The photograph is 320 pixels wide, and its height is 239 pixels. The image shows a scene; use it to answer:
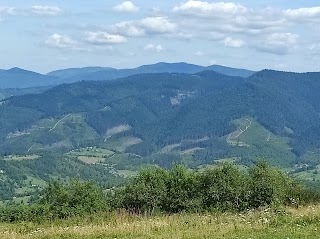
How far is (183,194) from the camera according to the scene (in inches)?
1233

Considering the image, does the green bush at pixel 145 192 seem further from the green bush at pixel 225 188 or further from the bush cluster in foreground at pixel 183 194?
the green bush at pixel 225 188

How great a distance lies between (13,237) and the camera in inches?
682

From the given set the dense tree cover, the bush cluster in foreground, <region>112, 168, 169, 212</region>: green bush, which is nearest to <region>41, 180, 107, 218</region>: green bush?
the bush cluster in foreground

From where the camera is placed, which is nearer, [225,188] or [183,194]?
[225,188]

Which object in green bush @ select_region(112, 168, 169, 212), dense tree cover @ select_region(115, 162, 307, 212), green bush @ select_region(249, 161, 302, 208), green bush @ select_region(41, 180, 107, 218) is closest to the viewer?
green bush @ select_region(249, 161, 302, 208)

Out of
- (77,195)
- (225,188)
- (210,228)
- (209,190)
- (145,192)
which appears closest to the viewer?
(210,228)

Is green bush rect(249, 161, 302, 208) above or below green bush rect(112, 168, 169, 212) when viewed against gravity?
above

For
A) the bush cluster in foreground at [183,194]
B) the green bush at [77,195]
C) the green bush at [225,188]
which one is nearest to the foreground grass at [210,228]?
the bush cluster in foreground at [183,194]

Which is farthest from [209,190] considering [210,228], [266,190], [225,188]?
[210,228]

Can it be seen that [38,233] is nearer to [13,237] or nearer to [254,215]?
[13,237]

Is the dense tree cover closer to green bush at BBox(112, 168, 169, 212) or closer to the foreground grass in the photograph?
green bush at BBox(112, 168, 169, 212)

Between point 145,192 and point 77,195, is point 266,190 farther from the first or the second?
point 77,195

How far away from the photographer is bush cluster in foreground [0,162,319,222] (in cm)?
2759

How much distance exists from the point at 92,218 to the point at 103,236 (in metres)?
6.00
